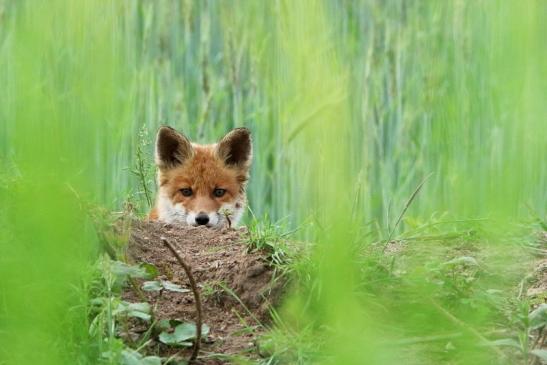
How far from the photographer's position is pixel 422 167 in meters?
5.34

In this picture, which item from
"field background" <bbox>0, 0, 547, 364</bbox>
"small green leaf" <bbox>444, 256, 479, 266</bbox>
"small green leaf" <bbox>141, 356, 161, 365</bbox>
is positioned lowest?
"small green leaf" <bbox>141, 356, 161, 365</bbox>

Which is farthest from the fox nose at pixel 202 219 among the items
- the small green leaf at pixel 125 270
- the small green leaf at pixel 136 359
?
the small green leaf at pixel 136 359

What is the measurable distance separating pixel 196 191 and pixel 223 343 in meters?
3.26

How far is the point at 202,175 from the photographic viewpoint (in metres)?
5.85

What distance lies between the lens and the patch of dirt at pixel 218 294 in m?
2.62

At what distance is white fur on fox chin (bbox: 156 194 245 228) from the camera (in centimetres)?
555

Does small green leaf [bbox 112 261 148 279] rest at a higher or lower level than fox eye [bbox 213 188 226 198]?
higher

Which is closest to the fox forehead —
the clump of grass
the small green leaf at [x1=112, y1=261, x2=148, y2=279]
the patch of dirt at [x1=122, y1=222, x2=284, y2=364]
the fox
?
the fox

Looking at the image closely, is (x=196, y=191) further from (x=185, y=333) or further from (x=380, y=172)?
Result: (x=185, y=333)

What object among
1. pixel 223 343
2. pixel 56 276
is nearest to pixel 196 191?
pixel 223 343

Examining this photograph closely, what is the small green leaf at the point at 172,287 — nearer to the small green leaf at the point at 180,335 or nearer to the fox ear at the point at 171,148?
the small green leaf at the point at 180,335

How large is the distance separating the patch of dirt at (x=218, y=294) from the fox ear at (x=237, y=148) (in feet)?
7.71

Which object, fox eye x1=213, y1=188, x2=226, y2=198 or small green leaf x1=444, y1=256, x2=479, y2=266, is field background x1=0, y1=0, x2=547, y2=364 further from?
fox eye x1=213, y1=188, x2=226, y2=198

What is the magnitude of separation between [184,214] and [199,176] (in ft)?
0.89
